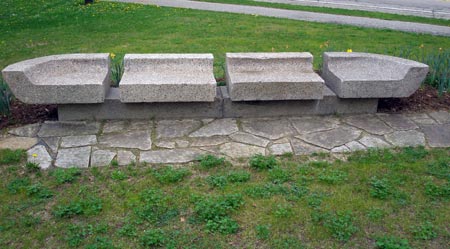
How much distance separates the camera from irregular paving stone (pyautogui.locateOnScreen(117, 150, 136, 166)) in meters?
4.37

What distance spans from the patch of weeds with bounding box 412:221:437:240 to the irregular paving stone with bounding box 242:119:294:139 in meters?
1.76

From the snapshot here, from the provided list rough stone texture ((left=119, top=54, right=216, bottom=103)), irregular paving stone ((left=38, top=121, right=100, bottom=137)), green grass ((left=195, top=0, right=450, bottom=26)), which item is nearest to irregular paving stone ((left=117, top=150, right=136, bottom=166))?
irregular paving stone ((left=38, top=121, right=100, bottom=137))

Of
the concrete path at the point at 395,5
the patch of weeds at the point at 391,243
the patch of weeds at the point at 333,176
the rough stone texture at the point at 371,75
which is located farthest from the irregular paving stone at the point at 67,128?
the concrete path at the point at 395,5

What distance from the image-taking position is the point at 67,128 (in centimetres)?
504

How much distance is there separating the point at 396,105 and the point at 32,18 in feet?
28.2

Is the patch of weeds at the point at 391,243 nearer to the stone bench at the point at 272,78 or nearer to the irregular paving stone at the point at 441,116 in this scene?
the stone bench at the point at 272,78

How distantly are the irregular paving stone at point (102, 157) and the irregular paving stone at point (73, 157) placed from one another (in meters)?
0.05

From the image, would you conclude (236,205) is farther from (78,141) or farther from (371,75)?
(371,75)

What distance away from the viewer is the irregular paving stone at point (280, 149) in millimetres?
4582

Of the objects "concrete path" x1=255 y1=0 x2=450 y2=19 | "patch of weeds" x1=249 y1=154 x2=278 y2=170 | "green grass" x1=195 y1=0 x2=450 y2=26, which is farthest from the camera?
"concrete path" x1=255 y1=0 x2=450 y2=19

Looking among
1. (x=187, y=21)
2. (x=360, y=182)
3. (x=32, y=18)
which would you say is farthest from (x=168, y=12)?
(x=360, y=182)

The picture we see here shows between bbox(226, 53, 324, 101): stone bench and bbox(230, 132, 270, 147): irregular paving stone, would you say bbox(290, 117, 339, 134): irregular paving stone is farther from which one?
bbox(230, 132, 270, 147): irregular paving stone

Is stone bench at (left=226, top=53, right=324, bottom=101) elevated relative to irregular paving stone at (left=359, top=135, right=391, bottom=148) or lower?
elevated

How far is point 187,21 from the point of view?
10.6m
